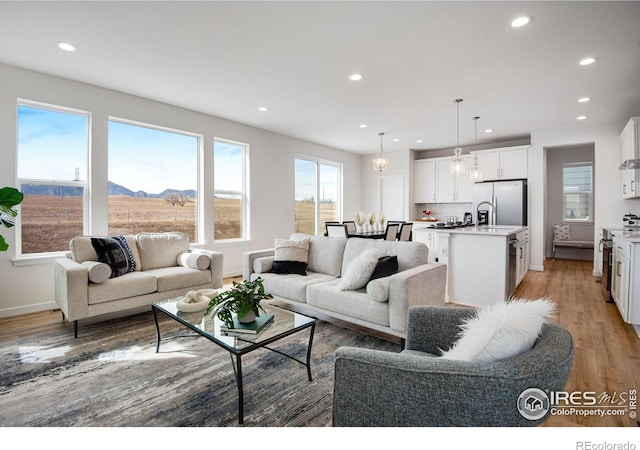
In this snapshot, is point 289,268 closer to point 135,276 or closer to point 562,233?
point 135,276

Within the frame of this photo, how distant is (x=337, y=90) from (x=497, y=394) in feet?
12.6

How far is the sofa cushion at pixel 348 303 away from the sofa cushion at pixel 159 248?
1888mm

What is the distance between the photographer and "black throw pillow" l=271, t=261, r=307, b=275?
11.6ft

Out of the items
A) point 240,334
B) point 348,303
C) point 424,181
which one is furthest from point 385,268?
point 424,181

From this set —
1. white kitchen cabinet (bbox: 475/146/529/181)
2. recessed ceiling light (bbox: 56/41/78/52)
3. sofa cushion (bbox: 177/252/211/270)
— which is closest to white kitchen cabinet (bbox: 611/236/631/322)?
white kitchen cabinet (bbox: 475/146/529/181)

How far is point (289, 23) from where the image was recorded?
8.55 feet

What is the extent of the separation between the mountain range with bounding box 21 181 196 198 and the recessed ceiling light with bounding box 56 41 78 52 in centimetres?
157

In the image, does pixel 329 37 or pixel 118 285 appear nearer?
pixel 329 37

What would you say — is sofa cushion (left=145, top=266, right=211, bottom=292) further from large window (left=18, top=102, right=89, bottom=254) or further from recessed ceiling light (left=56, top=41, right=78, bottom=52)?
recessed ceiling light (left=56, top=41, right=78, bottom=52)

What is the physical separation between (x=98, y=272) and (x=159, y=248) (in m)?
0.88

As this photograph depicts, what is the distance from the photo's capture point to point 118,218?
4293mm

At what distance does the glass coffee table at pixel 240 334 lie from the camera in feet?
5.68
